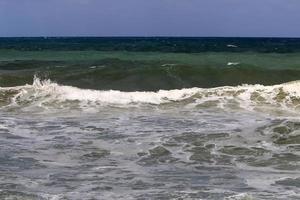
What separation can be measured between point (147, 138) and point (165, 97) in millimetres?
5953

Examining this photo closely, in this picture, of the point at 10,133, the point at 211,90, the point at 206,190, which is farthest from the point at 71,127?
the point at 211,90

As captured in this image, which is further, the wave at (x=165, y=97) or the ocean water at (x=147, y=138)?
the wave at (x=165, y=97)

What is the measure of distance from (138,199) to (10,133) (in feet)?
16.7

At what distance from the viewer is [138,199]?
6359 millimetres

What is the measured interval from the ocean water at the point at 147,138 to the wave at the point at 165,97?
0.03m

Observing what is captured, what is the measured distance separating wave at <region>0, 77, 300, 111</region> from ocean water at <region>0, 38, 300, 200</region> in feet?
0.10

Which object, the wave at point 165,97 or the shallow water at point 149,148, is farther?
the wave at point 165,97

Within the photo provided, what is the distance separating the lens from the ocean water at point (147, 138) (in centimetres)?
693

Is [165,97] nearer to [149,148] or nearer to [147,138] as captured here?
[147,138]

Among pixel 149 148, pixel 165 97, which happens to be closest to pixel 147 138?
pixel 149 148

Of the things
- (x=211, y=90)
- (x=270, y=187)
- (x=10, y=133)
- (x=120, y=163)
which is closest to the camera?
(x=270, y=187)

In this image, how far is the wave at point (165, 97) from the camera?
15078 mm

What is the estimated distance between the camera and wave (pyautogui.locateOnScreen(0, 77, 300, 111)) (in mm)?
15078

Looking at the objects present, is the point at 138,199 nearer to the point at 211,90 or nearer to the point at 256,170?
the point at 256,170
